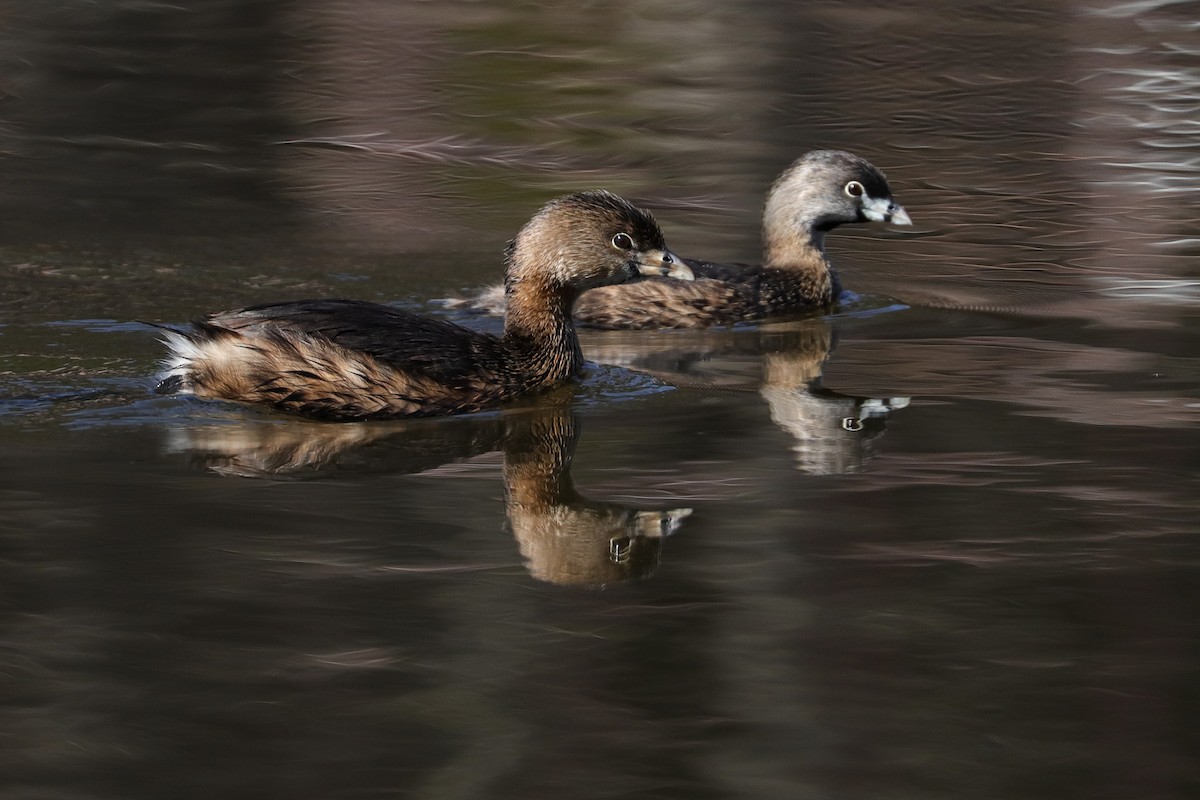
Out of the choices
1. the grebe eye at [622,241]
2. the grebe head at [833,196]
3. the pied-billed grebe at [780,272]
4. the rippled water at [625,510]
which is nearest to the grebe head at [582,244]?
the grebe eye at [622,241]

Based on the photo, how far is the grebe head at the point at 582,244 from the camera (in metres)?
8.36

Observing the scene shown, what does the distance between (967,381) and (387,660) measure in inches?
160

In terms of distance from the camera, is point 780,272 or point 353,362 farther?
point 780,272

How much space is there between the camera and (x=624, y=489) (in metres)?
6.37

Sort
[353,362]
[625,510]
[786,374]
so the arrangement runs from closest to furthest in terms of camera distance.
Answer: [625,510]
[353,362]
[786,374]

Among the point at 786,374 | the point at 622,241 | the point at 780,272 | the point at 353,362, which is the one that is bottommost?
the point at 786,374

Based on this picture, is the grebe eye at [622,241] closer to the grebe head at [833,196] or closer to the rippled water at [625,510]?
the rippled water at [625,510]

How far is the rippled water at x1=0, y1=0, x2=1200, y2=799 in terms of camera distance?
4410 mm

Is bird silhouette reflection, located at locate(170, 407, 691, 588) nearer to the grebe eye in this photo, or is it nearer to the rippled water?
the rippled water

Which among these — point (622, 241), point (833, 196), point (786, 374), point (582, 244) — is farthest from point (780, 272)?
point (582, 244)

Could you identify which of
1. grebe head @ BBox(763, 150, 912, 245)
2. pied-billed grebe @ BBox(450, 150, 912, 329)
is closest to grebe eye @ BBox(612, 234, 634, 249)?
pied-billed grebe @ BBox(450, 150, 912, 329)

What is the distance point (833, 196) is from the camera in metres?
10.9

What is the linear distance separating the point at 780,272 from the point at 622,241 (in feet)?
7.04

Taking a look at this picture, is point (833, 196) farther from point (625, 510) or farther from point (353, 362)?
point (625, 510)
